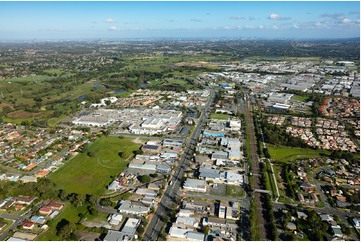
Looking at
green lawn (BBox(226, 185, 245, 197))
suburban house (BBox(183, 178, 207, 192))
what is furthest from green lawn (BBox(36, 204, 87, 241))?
green lawn (BBox(226, 185, 245, 197))

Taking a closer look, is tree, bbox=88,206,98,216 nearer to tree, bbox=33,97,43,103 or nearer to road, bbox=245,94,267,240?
road, bbox=245,94,267,240

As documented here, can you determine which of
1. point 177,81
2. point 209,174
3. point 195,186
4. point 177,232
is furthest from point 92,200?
point 177,81

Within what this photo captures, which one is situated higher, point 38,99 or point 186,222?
point 38,99

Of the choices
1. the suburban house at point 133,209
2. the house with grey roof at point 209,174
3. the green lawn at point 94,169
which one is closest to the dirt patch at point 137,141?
the green lawn at point 94,169

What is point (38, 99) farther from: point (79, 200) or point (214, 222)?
point (214, 222)

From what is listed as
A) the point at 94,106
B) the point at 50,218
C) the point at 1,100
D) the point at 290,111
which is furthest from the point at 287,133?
the point at 1,100

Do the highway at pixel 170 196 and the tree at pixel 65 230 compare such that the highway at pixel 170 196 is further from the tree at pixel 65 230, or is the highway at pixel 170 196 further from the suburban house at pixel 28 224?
the suburban house at pixel 28 224

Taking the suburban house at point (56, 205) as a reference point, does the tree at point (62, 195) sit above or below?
above
